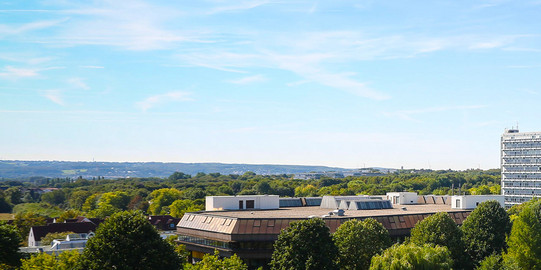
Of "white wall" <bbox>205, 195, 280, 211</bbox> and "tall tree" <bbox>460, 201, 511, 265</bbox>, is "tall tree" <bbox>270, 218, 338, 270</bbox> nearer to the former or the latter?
"tall tree" <bbox>460, 201, 511, 265</bbox>

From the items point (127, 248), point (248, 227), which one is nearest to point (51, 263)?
point (127, 248)

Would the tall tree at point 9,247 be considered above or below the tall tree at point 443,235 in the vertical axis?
below

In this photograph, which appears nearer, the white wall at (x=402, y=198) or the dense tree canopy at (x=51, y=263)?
the dense tree canopy at (x=51, y=263)

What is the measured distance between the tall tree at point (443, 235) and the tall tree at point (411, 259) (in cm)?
1585

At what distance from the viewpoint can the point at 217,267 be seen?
250 ft

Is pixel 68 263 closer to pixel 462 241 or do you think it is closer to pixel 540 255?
pixel 462 241

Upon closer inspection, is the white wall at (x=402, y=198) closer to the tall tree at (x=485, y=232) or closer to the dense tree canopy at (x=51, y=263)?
the tall tree at (x=485, y=232)

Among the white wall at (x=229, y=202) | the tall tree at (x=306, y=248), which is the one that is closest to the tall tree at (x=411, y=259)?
the tall tree at (x=306, y=248)

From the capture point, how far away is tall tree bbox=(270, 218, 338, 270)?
78562 mm

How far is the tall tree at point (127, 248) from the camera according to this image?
7162 cm

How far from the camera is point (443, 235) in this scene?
9188cm

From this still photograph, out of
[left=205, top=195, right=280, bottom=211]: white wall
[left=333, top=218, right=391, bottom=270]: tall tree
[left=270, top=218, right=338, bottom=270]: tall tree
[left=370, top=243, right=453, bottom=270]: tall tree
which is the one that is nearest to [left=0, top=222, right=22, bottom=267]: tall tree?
[left=270, top=218, right=338, bottom=270]: tall tree

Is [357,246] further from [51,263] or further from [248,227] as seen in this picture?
[51,263]

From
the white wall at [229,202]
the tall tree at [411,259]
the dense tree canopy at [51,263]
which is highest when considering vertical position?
the white wall at [229,202]
